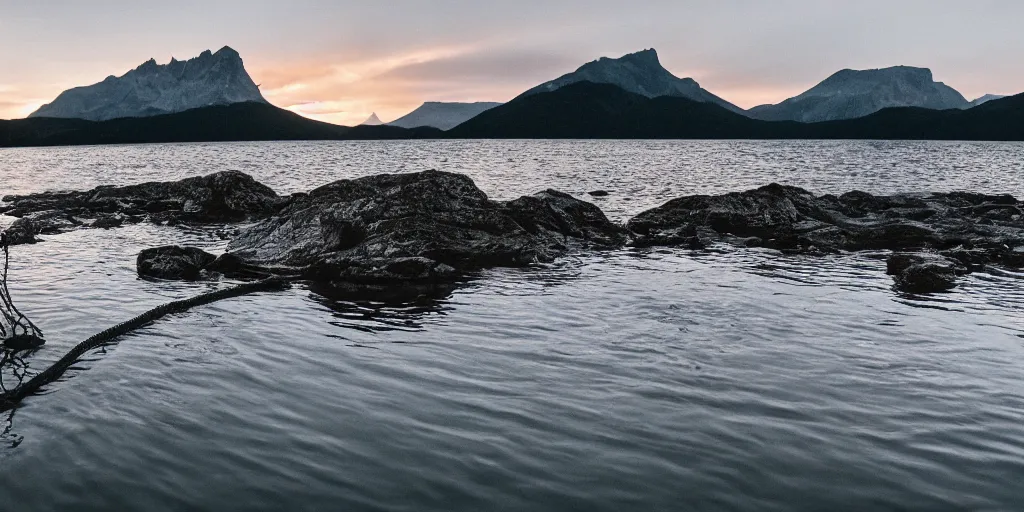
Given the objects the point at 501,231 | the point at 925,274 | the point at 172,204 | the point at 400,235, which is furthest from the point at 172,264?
the point at 172,204

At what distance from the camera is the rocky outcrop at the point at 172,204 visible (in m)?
29.6

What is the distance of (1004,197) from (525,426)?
105ft

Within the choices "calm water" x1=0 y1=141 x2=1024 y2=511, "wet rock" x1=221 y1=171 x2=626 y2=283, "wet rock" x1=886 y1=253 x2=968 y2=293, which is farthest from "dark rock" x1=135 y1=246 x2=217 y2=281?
"wet rock" x1=886 y1=253 x2=968 y2=293

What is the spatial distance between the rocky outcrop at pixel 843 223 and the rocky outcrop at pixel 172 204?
1812 cm

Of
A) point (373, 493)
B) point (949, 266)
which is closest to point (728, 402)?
point (373, 493)

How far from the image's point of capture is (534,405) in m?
7.18

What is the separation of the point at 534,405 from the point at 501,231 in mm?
12382

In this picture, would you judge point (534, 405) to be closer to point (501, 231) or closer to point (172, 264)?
point (172, 264)

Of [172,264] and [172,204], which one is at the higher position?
[172,264]

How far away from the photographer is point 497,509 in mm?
5059

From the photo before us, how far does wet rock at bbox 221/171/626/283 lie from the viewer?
621 inches

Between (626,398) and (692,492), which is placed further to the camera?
(626,398)

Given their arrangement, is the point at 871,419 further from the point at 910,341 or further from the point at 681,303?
the point at 681,303

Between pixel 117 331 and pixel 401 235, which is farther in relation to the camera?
pixel 401 235
